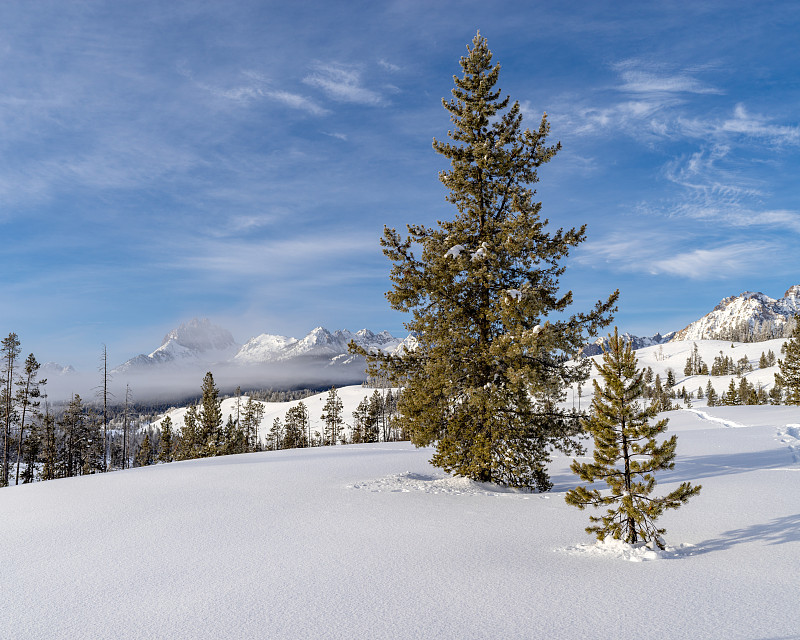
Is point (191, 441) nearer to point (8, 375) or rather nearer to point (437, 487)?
point (8, 375)

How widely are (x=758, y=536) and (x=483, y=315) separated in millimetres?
7321

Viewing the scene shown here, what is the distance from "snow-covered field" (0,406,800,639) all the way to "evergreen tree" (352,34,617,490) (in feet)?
4.57

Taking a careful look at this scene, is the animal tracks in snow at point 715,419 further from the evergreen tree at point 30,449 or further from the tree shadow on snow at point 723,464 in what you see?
the evergreen tree at point 30,449

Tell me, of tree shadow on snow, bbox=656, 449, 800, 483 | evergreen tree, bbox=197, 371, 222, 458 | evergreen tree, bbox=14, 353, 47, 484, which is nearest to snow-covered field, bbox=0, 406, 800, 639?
tree shadow on snow, bbox=656, 449, 800, 483

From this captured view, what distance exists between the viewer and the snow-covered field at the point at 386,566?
5.01 metres

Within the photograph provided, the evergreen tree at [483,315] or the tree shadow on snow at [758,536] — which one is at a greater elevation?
the evergreen tree at [483,315]

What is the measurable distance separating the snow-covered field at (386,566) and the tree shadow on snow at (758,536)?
0.14ft

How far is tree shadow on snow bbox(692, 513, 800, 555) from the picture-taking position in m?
7.34

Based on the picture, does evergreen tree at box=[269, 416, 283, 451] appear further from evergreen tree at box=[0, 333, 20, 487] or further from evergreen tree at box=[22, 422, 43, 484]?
evergreen tree at box=[0, 333, 20, 487]

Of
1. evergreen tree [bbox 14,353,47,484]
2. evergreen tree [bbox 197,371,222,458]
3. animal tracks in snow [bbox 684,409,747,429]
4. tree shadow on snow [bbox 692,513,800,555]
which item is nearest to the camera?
tree shadow on snow [bbox 692,513,800,555]

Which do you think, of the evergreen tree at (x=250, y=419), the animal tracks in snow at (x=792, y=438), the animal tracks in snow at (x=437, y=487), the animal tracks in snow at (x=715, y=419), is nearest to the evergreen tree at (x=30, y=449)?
the evergreen tree at (x=250, y=419)

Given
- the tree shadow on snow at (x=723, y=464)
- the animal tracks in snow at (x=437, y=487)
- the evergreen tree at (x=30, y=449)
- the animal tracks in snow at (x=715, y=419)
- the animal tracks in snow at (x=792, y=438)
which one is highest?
the animal tracks in snow at (x=437, y=487)

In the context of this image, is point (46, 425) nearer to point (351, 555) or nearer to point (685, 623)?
point (351, 555)

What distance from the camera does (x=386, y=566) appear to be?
6.68 metres
